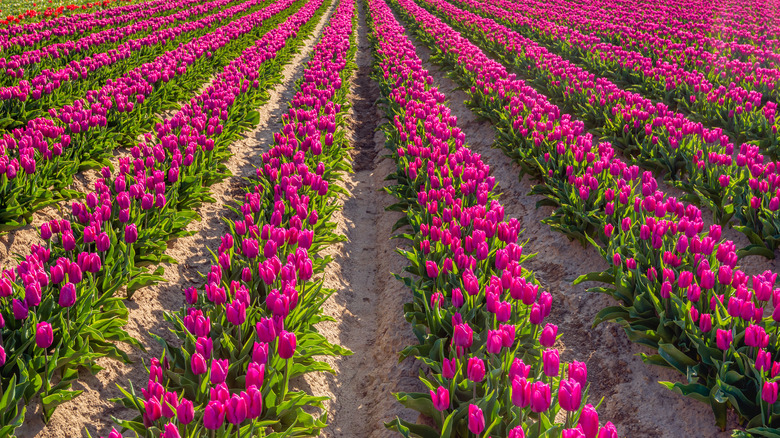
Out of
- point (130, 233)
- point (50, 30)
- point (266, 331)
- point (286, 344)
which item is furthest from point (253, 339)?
point (50, 30)

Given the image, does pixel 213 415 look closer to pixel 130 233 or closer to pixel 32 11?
pixel 130 233

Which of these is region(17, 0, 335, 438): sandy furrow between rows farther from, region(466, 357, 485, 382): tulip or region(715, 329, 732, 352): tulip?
region(715, 329, 732, 352): tulip

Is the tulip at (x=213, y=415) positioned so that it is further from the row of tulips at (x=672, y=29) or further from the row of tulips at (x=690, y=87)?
the row of tulips at (x=672, y=29)

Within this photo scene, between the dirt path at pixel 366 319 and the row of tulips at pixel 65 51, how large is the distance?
7174mm

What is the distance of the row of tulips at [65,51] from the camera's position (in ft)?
34.0

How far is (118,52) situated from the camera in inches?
499

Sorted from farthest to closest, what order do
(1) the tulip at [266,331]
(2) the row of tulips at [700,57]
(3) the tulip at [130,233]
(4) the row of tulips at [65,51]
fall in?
1. (2) the row of tulips at [700,57]
2. (4) the row of tulips at [65,51]
3. (3) the tulip at [130,233]
4. (1) the tulip at [266,331]

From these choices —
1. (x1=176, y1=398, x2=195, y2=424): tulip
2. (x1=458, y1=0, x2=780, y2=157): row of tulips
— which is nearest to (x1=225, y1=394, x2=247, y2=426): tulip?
(x1=176, y1=398, x2=195, y2=424): tulip

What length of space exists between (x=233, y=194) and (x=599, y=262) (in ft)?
16.0

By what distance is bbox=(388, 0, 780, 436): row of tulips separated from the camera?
131 inches

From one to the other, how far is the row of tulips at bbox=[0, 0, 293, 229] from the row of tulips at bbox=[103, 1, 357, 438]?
7.41 feet

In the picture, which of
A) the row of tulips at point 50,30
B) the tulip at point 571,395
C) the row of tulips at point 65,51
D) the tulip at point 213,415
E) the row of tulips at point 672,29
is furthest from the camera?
the row of tulips at point 50,30

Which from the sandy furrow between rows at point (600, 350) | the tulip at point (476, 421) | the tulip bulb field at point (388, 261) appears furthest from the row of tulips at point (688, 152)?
the tulip at point (476, 421)

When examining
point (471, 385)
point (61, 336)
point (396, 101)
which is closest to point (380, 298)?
point (471, 385)
